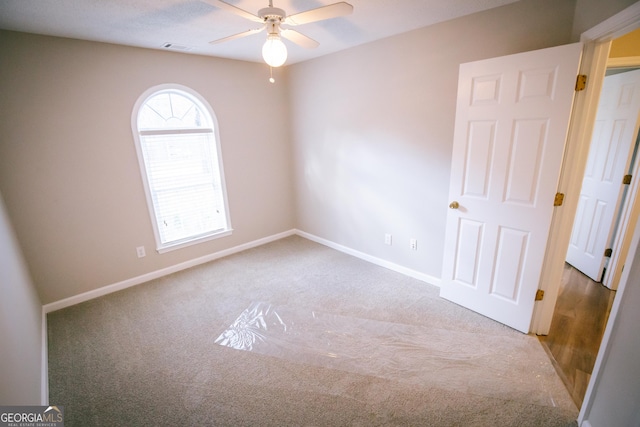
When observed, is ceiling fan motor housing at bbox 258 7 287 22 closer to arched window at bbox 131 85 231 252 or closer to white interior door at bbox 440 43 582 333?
white interior door at bbox 440 43 582 333

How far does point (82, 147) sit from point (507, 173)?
3875 mm

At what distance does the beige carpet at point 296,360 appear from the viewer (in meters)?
1.72

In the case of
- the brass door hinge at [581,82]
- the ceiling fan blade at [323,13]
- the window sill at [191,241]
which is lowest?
the window sill at [191,241]

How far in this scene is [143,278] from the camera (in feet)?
11.0

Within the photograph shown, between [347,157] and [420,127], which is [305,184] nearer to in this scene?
[347,157]

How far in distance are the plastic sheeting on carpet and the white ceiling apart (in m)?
2.55

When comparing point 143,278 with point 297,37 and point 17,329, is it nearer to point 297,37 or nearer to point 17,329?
point 17,329

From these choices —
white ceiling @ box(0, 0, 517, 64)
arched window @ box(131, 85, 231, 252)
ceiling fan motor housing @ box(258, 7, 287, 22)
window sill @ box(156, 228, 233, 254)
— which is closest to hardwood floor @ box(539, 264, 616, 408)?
white ceiling @ box(0, 0, 517, 64)

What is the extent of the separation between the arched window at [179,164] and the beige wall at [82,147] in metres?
0.10

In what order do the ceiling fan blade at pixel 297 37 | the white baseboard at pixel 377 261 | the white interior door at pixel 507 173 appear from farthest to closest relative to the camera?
the white baseboard at pixel 377 261, the white interior door at pixel 507 173, the ceiling fan blade at pixel 297 37

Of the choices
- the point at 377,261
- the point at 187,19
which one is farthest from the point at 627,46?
the point at 187,19

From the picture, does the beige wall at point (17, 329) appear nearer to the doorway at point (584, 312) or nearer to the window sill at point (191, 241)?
the window sill at point (191, 241)

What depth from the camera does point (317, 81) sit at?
12.2 ft

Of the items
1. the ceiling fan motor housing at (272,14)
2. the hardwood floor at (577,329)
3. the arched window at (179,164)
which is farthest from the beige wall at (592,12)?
the arched window at (179,164)
